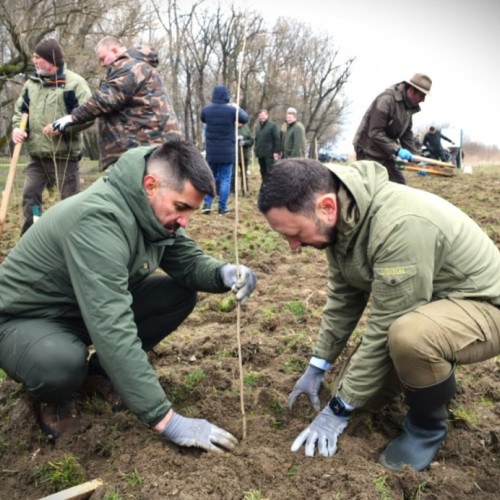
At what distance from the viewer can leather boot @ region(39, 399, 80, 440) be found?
8.13ft

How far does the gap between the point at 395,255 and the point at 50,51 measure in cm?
424

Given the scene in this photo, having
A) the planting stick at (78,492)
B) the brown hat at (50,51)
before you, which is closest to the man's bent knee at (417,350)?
the planting stick at (78,492)

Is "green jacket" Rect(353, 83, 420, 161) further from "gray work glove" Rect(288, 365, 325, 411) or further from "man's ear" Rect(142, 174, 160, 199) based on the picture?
"man's ear" Rect(142, 174, 160, 199)

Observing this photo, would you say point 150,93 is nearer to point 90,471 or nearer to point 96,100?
point 96,100

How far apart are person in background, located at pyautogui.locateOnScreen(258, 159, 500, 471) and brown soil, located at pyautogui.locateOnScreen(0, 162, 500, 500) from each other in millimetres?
139

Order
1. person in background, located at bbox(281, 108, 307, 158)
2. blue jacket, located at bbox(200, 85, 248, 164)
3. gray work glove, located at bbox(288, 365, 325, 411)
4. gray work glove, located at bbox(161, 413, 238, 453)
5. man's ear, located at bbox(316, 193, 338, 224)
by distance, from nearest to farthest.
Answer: man's ear, located at bbox(316, 193, 338, 224) < gray work glove, located at bbox(161, 413, 238, 453) < gray work glove, located at bbox(288, 365, 325, 411) < blue jacket, located at bbox(200, 85, 248, 164) < person in background, located at bbox(281, 108, 307, 158)

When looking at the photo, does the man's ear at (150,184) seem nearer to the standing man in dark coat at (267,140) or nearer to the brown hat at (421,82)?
the brown hat at (421,82)

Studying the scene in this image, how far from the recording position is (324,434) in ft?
7.41

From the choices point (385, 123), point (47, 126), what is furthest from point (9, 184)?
point (385, 123)

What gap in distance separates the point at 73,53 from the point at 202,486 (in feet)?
43.3

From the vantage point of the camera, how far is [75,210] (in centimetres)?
215

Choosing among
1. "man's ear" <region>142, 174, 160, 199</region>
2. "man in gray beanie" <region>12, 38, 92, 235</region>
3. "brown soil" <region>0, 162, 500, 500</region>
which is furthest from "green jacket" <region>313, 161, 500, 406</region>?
"man in gray beanie" <region>12, 38, 92, 235</region>

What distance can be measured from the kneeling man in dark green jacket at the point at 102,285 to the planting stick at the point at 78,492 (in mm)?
322

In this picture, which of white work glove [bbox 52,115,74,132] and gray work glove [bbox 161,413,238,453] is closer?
gray work glove [bbox 161,413,238,453]
